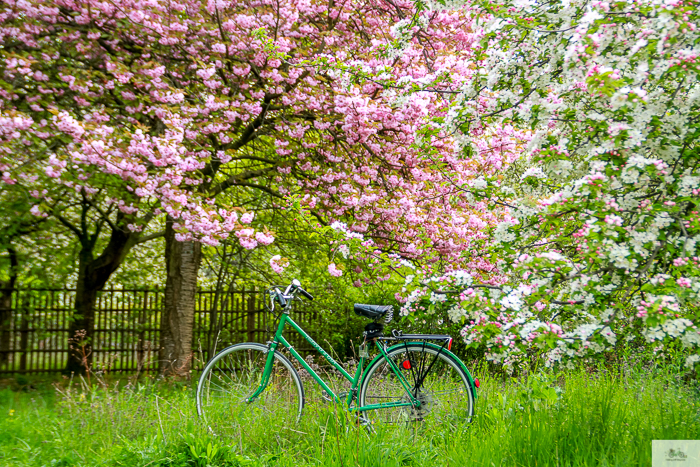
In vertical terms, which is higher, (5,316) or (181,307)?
(181,307)

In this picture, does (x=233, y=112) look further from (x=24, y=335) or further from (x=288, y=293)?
(x=24, y=335)

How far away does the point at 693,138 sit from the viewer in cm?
243

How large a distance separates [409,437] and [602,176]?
1.93 meters

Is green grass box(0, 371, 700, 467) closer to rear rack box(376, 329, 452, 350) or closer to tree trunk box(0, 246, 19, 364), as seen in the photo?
rear rack box(376, 329, 452, 350)

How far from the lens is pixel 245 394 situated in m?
3.95

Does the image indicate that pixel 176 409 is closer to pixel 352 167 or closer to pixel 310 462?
pixel 310 462

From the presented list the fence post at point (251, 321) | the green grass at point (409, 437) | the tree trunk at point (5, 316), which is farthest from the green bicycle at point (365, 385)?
the tree trunk at point (5, 316)

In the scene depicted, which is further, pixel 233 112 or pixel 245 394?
pixel 233 112

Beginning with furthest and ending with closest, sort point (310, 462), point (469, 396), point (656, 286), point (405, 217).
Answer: point (405, 217), point (469, 396), point (310, 462), point (656, 286)

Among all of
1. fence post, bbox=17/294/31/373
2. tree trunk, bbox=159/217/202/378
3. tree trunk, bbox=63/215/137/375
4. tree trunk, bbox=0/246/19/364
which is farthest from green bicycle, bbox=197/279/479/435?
tree trunk, bbox=0/246/19/364

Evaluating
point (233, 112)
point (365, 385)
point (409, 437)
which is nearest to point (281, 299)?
point (365, 385)

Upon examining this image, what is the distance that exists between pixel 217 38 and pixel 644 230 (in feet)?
16.9

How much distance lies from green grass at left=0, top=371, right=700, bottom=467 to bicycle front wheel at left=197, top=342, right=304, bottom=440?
0.12 m

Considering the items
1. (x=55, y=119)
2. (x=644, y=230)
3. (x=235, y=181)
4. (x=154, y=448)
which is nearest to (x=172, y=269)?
(x=235, y=181)
